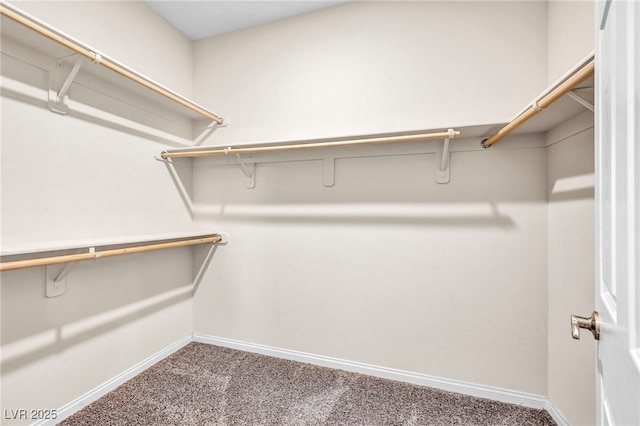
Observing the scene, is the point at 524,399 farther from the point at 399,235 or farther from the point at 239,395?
the point at 239,395

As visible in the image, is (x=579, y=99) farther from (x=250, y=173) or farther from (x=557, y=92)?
(x=250, y=173)

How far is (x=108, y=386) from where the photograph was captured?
5.64 ft

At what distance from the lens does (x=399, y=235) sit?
188 centimetres

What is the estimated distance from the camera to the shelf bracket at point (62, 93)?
1419 mm

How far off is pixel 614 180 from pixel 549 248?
1.33m

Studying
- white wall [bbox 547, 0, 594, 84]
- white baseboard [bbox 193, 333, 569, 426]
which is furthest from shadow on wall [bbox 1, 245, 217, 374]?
white wall [bbox 547, 0, 594, 84]

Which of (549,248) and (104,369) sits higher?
(549,248)

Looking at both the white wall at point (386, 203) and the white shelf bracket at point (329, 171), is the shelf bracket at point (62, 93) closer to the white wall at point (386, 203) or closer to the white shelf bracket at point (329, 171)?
the white wall at point (386, 203)

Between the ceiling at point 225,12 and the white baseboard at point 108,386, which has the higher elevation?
the ceiling at point 225,12

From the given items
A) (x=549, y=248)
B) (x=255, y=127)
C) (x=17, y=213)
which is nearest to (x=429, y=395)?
(x=549, y=248)

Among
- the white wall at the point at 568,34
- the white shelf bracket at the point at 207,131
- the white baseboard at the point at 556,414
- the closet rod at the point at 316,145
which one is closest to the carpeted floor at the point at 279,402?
the white baseboard at the point at 556,414

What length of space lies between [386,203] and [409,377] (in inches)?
45.6

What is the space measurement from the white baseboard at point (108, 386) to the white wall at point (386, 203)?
0.96ft

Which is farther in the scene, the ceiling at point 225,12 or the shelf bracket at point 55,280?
the ceiling at point 225,12
